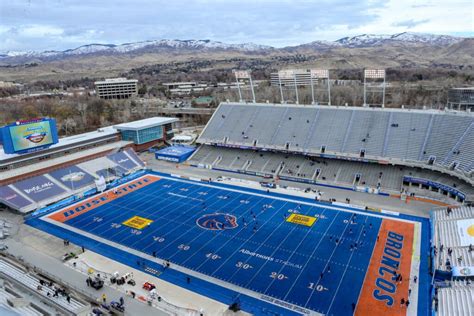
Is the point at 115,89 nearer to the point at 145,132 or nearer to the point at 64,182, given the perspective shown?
the point at 145,132

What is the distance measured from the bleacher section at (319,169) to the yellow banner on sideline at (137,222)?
1881cm

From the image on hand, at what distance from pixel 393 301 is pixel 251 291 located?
31.8 ft

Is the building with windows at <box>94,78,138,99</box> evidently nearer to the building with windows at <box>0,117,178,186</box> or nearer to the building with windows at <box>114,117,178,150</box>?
the building with windows at <box>114,117,178,150</box>

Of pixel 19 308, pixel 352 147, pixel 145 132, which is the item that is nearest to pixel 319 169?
pixel 352 147

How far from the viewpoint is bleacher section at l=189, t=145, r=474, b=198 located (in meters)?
43.0

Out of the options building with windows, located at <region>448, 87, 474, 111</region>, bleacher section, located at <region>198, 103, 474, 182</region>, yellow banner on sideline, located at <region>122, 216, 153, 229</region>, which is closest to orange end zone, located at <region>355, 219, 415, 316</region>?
bleacher section, located at <region>198, 103, 474, 182</region>

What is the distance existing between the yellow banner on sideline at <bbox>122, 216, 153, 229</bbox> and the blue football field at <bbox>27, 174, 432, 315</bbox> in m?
0.11

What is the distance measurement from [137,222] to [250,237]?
40.5 ft

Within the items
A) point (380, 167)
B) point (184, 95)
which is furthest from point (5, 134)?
point (184, 95)

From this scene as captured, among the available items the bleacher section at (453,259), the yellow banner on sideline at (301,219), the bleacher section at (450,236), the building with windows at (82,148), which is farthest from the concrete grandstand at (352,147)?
the yellow banner on sideline at (301,219)

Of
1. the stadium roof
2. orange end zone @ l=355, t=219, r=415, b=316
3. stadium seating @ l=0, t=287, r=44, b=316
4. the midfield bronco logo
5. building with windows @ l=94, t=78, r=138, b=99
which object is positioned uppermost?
building with windows @ l=94, t=78, r=138, b=99

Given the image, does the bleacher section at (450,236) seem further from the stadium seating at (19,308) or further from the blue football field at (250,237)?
the stadium seating at (19,308)

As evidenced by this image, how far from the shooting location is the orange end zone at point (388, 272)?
897 inches

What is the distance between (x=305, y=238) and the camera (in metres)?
32.2
